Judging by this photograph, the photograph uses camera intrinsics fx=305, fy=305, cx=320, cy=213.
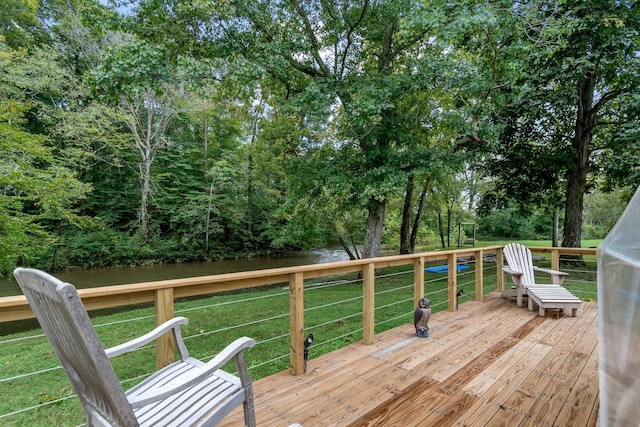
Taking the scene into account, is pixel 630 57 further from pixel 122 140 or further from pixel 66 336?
pixel 122 140

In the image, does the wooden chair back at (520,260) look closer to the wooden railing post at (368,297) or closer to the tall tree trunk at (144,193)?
the wooden railing post at (368,297)

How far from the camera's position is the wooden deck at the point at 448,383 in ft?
5.77

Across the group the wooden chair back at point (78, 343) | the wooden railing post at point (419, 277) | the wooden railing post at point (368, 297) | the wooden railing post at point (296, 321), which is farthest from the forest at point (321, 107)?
the wooden chair back at point (78, 343)

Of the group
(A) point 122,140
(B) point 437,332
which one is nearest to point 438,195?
(B) point 437,332

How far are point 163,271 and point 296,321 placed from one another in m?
10.8

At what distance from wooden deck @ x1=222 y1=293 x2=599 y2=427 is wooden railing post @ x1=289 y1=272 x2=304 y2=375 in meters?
0.10

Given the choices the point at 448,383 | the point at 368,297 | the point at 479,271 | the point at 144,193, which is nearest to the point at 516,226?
the point at 479,271

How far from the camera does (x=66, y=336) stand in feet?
2.98

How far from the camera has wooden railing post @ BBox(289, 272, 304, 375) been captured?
7.33 feet

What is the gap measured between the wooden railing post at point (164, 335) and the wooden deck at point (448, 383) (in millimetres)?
515

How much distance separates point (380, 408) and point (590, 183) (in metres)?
11.0

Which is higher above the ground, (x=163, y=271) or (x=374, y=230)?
(x=374, y=230)

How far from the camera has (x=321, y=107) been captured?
5.64 m

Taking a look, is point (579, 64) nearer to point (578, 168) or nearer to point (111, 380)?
point (578, 168)
